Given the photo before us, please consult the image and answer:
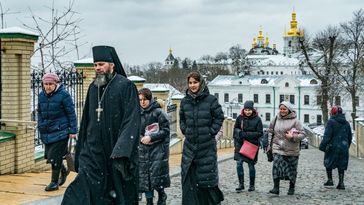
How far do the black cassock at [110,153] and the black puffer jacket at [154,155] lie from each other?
1.89 m

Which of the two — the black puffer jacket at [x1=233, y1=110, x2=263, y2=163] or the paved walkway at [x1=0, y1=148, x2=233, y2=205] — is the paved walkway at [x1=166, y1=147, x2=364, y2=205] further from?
the paved walkway at [x1=0, y1=148, x2=233, y2=205]

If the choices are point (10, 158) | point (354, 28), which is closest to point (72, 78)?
point (10, 158)

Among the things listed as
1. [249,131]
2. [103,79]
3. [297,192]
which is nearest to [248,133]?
[249,131]

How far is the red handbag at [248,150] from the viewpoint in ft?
30.3

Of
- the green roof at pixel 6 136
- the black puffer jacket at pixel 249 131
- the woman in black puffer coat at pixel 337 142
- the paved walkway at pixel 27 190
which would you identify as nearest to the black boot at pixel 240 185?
the black puffer jacket at pixel 249 131

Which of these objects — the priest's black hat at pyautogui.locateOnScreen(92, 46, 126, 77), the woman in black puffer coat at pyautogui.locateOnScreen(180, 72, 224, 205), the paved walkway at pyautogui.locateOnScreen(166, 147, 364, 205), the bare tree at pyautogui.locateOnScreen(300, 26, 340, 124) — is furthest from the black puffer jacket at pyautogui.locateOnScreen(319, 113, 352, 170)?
the bare tree at pyautogui.locateOnScreen(300, 26, 340, 124)

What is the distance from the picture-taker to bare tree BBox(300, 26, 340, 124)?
41609 millimetres

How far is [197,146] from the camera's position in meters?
6.99

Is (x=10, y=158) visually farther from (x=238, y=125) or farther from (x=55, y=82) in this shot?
(x=238, y=125)

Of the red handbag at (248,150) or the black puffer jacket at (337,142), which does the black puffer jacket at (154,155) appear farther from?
the black puffer jacket at (337,142)

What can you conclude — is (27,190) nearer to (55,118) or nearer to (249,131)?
(55,118)

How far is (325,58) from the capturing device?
42.8 m

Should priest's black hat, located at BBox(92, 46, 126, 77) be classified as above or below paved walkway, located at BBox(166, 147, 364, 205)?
above

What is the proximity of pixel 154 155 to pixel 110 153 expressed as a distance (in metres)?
2.20
